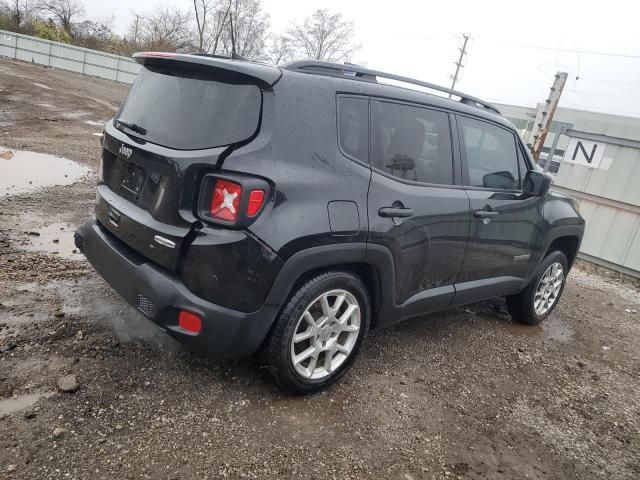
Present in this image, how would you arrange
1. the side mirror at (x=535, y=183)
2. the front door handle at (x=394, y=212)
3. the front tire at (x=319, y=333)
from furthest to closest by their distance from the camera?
the side mirror at (x=535, y=183), the front door handle at (x=394, y=212), the front tire at (x=319, y=333)

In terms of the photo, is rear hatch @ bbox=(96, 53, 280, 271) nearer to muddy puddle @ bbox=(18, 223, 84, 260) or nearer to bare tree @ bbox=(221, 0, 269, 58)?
muddy puddle @ bbox=(18, 223, 84, 260)

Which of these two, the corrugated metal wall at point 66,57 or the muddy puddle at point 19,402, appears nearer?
the muddy puddle at point 19,402

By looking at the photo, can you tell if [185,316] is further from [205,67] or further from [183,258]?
[205,67]

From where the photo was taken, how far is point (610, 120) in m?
40.2

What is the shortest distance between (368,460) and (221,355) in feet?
3.08

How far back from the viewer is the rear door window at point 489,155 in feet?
11.8

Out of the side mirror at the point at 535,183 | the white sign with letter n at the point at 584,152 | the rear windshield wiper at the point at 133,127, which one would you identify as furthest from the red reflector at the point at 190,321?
the white sign with letter n at the point at 584,152

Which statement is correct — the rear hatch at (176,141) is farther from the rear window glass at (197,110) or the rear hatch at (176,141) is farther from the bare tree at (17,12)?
the bare tree at (17,12)

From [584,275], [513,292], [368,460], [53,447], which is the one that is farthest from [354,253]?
[584,275]

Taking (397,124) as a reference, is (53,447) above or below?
below

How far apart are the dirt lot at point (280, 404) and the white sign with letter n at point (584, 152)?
5.33 metres

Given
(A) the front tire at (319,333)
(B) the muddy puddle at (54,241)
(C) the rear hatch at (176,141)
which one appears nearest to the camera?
(C) the rear hatch at (176,141)

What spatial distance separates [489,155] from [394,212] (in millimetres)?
1382

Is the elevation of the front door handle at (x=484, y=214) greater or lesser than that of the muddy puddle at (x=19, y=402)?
greater
